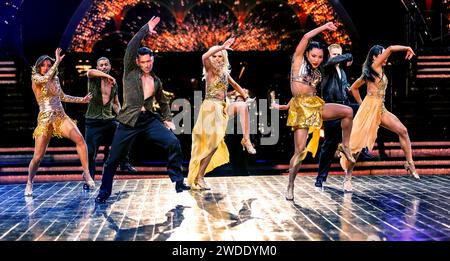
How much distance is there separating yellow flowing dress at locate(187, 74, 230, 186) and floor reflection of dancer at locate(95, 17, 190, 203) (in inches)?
40.8

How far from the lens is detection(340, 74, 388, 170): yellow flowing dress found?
718cm

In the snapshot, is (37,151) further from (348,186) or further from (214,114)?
(348,186)

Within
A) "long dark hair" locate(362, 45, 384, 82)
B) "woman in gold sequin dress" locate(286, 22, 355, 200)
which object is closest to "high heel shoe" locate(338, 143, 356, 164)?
"woman in gold sequin dress" locate(286, 22, 355, 200)

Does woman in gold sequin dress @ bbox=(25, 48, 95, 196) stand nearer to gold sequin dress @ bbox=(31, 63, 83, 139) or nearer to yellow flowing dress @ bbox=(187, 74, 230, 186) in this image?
gold sequin dress @ bbox=(31, 63, 83, 139)

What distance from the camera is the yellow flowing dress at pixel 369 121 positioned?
283 inches

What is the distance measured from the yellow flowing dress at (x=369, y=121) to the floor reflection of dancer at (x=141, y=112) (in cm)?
245

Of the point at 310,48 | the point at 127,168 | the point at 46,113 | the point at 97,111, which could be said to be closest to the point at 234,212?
the point at 310,48

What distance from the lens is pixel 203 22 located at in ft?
59.4

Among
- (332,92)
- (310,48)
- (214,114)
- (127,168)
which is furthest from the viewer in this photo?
(127,168)

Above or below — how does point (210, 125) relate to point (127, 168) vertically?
above

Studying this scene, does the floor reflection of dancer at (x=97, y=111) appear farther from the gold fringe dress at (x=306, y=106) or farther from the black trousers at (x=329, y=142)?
the black trousers at (x=329, y=142)

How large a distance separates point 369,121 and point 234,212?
252cm

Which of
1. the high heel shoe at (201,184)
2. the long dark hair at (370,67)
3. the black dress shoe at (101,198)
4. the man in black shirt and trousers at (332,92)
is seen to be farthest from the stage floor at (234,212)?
the long dark hair at (370,67)

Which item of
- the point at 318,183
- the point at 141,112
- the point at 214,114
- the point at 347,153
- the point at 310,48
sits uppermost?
the point at 310,48
